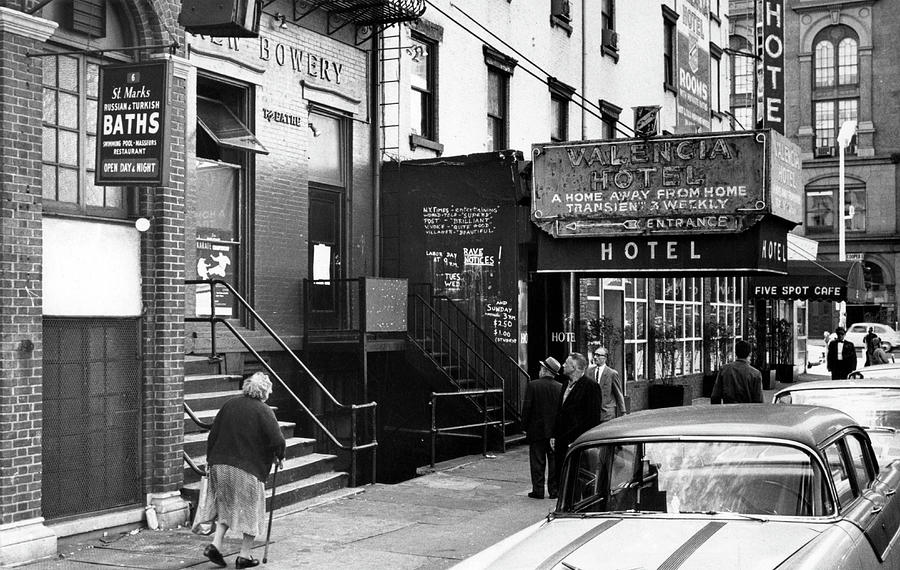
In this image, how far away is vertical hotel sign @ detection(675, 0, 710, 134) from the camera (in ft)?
95.4

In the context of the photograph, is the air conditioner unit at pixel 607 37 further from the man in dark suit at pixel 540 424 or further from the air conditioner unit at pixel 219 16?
the air conditioner unit at pixel 219 16

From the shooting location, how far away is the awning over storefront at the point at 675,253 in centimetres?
1516

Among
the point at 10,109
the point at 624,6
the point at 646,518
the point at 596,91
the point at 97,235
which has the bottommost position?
the point at 646,518

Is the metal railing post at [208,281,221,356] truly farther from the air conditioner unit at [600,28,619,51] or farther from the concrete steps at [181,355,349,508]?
the air conditioner unit at [600,28,619,51]

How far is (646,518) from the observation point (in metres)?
5.68

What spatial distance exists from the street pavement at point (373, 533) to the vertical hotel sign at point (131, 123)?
130 inches

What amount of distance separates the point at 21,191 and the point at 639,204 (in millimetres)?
9180

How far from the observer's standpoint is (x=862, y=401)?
9.78 metres

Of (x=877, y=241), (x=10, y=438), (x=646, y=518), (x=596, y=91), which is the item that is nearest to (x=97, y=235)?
(x=10, y=438)

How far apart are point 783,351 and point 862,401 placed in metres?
27.0

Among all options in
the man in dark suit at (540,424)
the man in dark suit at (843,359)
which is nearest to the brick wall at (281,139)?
the man in dark suit at (540,424)

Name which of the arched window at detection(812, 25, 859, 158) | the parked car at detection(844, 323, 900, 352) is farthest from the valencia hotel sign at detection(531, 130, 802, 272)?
the arched window at detection(812, 25, 859, 158)

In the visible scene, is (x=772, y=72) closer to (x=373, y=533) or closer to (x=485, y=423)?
(x=485, y=423)

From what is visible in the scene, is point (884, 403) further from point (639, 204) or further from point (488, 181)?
point (488, 181)
